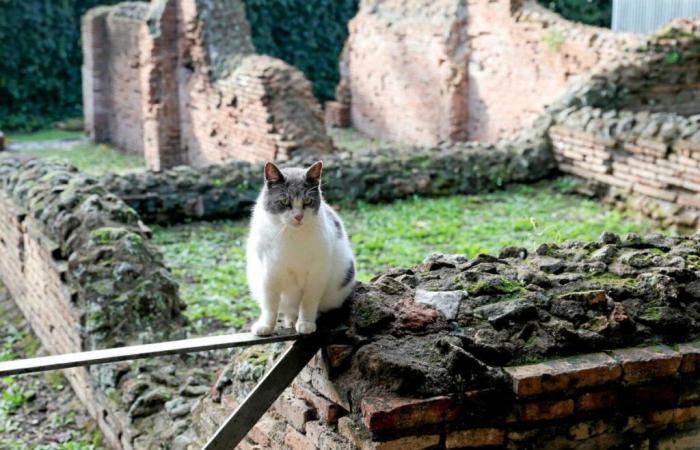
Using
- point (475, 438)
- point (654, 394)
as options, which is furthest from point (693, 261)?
point (475, 438)

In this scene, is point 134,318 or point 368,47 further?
point 368,47

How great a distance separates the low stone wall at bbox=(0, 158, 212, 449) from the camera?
17.1 feet

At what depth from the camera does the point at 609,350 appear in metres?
3.38

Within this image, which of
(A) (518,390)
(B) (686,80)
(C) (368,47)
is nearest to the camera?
(A) (518,390)

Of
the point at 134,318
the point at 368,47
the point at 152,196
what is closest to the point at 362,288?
the point at 134,318

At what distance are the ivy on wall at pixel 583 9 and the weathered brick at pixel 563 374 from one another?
57.4ft

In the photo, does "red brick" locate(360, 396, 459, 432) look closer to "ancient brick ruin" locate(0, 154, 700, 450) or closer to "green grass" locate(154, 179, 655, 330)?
"ancient brick ruin" locate(0, 154, 700, 450)

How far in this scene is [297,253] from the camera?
11.1ft

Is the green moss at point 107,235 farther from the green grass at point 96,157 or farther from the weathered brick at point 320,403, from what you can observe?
the green grass at point 96,157

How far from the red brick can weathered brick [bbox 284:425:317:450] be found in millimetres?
458

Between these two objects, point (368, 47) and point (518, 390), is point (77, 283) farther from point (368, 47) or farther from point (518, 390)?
point (368, 47)

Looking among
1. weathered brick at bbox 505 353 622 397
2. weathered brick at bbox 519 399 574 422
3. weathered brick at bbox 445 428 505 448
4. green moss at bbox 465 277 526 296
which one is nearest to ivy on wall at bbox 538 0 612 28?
green moss at bbox 465 277 526 296

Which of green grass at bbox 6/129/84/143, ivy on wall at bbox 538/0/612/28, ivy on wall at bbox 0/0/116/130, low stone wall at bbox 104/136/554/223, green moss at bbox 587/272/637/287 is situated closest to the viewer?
green moss at bbox 587/272/637/287

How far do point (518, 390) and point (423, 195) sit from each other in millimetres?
7359
